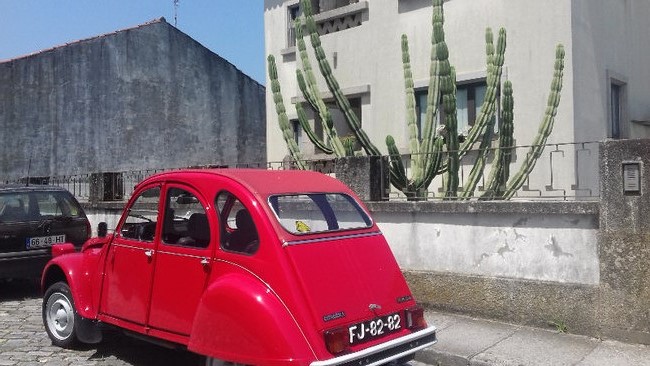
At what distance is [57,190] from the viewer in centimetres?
866

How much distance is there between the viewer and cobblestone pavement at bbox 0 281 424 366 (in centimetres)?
546

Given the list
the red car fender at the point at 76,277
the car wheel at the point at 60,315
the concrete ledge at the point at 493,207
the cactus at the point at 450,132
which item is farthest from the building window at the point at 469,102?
the car wheel at the point at 60,315

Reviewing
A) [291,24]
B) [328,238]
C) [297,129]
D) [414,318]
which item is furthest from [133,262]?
[291,24]

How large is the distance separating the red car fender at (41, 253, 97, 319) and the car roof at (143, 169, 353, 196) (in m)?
1.34

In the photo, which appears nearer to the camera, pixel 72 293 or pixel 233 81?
pixel 72 293

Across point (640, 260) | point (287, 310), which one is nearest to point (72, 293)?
point (287, 310)

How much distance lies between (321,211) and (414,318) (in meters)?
1.14

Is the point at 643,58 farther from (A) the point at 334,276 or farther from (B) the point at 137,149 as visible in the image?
(B) the point at 137,149

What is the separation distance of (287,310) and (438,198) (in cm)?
427

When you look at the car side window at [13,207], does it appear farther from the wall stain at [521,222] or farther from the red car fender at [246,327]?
the wall stain at [521,222]

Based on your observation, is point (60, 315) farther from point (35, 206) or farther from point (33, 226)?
point (35, 206)

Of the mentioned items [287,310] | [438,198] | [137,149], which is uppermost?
[137,149]

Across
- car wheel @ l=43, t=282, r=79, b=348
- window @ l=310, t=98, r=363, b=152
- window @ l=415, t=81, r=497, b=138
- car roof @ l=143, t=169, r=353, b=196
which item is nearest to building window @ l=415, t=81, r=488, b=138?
window @ l=415, t=81, r=497, b=138

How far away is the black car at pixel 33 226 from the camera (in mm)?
7801
